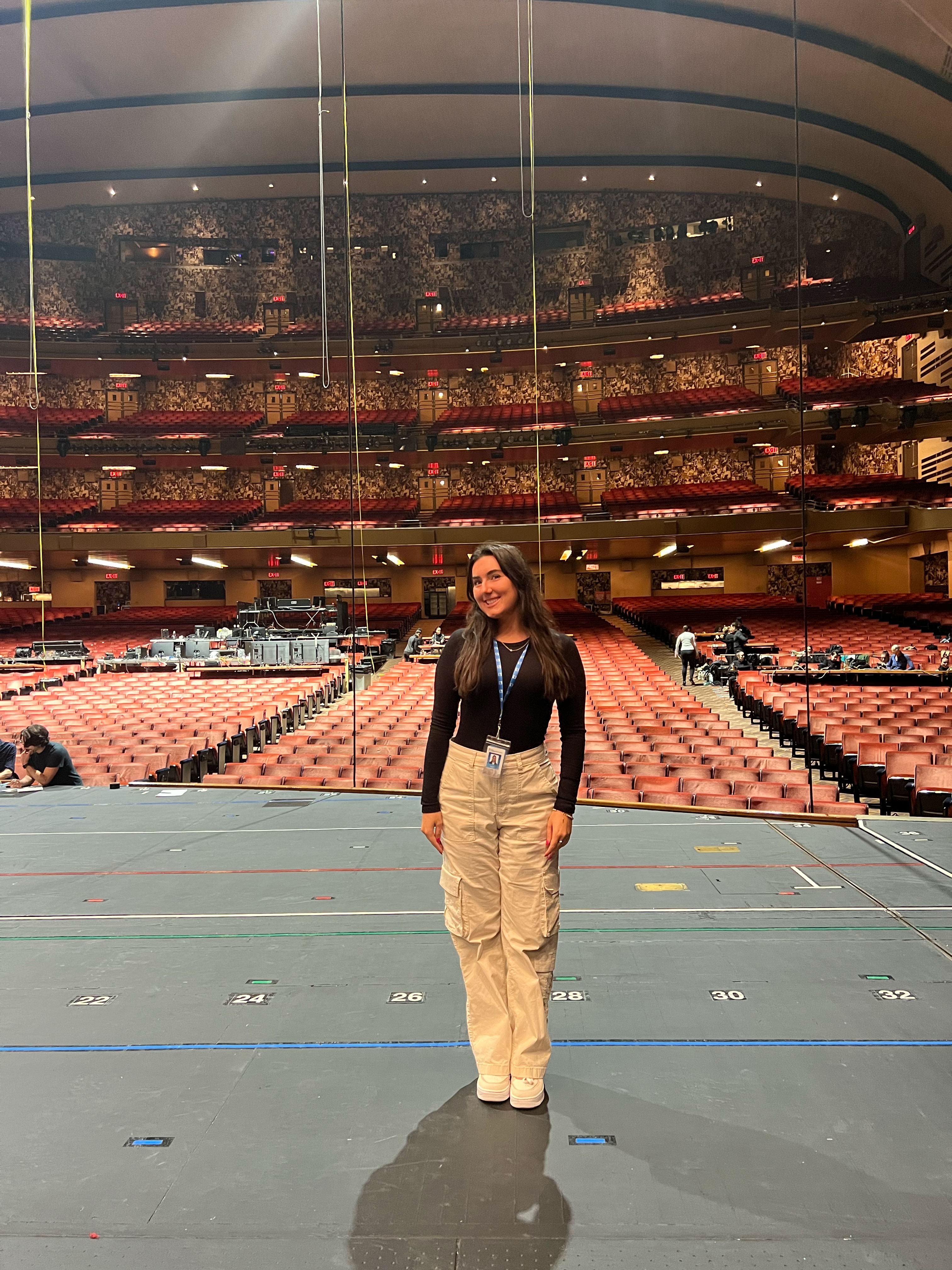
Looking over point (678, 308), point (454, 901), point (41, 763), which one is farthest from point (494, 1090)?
point (678, 308)

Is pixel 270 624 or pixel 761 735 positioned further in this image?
pixel 270 624

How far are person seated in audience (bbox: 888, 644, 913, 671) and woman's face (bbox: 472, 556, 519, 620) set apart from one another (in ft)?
41.6

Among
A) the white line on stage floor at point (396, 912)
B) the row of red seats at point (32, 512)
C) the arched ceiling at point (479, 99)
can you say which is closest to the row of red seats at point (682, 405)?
the arched ceiling at point (479, 99)

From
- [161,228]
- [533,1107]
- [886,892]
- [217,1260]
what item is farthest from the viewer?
[161,228]

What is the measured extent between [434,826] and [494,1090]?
0.54 meters

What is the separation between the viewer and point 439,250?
28.8 metres

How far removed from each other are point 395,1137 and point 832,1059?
0.97 metres

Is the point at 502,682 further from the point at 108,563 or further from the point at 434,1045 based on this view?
the point at 108,563

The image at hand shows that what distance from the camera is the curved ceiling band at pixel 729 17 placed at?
57.3ft

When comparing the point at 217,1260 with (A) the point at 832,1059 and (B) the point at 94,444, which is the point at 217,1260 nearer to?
(A) the point at 832,1059

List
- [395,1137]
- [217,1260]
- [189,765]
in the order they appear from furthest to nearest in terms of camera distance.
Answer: [189,765] < [395,1137] < [217,1260]

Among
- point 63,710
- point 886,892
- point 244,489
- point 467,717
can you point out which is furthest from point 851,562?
point 467,717

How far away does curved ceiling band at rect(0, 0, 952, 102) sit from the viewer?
17453 mm

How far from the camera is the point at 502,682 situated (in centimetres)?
185
